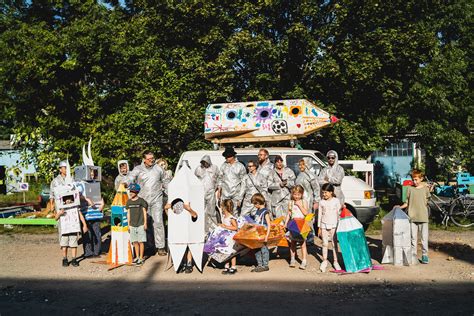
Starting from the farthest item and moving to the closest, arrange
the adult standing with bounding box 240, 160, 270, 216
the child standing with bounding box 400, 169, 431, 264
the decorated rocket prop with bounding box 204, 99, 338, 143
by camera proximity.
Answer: the decorated rocket prop with bounding box 204, 99, 338, 143 < the adult standing with bounding box 240, 160, 270, 216 < the child standing with bounding box 400, 169, 431, 264

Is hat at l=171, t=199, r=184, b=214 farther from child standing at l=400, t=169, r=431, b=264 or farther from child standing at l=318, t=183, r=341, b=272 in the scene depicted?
child standing at l=400, t=169, r=431, b=264

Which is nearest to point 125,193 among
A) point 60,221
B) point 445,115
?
point 60,221

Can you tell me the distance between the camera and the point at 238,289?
671cm

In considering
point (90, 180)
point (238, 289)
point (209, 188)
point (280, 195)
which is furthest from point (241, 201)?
point (90, 180)

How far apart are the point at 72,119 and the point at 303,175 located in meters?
10.1

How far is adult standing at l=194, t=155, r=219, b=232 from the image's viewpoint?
8.78 meters

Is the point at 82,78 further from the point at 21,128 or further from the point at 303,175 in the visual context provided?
the point at 303,175

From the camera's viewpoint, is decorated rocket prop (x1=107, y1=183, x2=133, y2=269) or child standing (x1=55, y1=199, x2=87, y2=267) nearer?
child standing (x1=55, y1=199, x2=87, y2=267)

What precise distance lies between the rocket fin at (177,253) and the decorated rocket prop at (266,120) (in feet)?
13.5

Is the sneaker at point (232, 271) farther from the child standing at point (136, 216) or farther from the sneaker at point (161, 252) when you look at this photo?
the sneaker at point (161, 252)

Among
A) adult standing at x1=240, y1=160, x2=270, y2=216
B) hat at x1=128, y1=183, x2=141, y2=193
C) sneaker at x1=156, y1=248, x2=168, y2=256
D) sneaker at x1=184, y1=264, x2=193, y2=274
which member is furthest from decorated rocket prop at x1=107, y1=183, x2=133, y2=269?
adult standing at x1=240, y1=160, x2=270, y2=216

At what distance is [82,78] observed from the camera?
16.0m

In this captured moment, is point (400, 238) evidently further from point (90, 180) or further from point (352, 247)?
point (90, 180)

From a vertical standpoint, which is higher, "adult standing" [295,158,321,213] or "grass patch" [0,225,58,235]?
"adult standing" [295,158,321,213]
